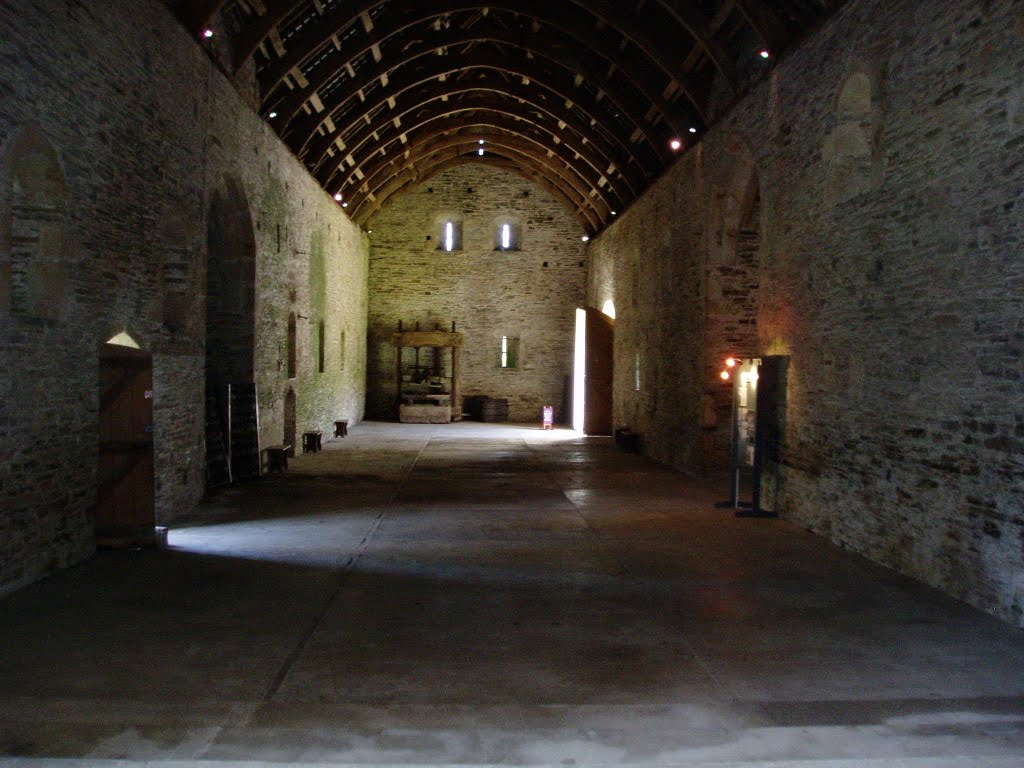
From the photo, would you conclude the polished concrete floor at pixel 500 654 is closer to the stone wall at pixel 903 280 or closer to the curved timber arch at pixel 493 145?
the stone wall at pixel 903 280

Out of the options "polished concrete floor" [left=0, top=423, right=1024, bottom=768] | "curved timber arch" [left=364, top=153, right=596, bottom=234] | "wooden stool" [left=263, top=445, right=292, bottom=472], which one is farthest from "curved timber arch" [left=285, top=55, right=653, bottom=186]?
"polished concrete floor" [left=0, top=423, right=1024, bottom=768]

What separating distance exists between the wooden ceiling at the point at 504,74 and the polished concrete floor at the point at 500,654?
5493 mm

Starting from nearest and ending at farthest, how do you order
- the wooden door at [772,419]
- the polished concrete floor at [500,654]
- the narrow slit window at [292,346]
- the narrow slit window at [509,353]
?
the polished concrete floor at [500,654], the wooden door at [772,419], the narrow slit window at [292,346], the narrow slit window at [509,353]

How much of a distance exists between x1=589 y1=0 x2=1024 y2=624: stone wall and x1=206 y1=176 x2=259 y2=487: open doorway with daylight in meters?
6.83

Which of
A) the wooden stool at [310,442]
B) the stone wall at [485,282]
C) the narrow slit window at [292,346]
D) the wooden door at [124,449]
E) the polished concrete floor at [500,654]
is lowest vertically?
the polished concrete floor at [500,654]

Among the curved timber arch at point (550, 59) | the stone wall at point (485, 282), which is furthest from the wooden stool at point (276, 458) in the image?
the stone wall at point (485, 282)

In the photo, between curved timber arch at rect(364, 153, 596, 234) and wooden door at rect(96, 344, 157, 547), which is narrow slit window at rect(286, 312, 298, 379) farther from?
curved timber arch at rect(364, 153, 596, 234)

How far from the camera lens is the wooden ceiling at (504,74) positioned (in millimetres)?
10758

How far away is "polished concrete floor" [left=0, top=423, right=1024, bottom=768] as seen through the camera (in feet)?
12.9

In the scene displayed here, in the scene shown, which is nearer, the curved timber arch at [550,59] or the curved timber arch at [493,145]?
the curved timber arch at [550,59]

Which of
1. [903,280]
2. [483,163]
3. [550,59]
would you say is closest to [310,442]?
[550,59]

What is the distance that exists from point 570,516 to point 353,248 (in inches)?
539

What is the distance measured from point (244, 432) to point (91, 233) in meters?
5.37

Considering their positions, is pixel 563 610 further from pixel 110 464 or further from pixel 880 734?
pixel 110 464
